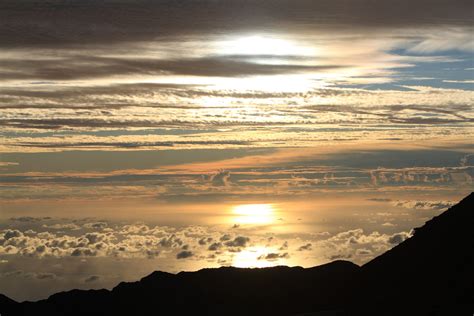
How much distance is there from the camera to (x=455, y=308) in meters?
188

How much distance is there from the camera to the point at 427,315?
636 ft

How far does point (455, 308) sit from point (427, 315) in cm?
927
